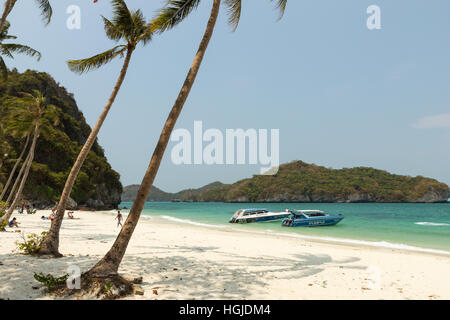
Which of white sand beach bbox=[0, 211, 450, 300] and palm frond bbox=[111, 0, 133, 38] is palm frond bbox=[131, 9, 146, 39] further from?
white sand beach bbox=[0, 211, 450, 300]

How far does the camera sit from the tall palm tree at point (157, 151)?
6.50m

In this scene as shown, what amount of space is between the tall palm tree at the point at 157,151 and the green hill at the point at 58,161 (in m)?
49.3

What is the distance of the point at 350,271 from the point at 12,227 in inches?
926

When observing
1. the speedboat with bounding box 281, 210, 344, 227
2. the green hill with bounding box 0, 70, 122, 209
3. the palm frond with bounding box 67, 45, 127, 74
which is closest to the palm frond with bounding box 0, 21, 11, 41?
the palm frond with bounding box 67, 45, 127, 74

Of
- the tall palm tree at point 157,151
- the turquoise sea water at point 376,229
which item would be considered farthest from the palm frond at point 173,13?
the turquoise sea water at point 376,229

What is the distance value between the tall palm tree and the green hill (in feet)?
162

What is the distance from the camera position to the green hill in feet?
190

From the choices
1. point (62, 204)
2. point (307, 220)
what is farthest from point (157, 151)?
point (307, 220)

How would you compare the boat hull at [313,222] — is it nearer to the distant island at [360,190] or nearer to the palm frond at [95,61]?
the palm frond at [95,61]

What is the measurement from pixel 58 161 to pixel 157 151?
224ft

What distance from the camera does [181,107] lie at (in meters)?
7.24

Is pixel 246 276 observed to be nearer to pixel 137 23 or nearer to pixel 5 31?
pixel 137 23
